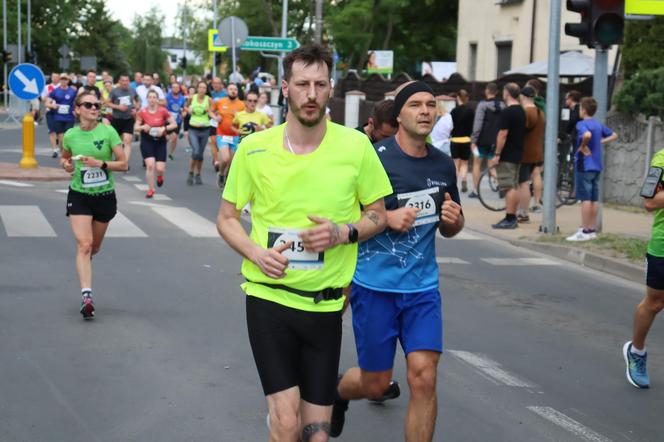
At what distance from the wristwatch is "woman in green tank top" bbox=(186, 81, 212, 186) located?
1642 centimetres

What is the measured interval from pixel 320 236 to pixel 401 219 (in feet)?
3.14

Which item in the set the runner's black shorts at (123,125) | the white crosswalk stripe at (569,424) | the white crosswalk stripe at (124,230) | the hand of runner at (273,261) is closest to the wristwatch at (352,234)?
the hand of runner at (273,261)

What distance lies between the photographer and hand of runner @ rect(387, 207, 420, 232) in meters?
5.27

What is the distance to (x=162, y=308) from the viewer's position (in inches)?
375

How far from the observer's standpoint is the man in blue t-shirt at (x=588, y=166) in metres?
14.9

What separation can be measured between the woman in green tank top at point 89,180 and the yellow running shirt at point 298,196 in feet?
Answer: 15.3

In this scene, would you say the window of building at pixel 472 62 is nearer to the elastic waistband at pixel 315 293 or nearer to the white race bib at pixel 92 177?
the white race bib at pixel 92 177

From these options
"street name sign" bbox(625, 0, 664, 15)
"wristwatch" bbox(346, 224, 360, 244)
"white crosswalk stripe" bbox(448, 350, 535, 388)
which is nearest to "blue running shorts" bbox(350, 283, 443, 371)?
"wristwatch" bbox(346, 224, 360, 244)

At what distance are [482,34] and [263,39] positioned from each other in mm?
13121

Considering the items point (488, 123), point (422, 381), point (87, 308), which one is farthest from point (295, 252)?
point (488, 123)

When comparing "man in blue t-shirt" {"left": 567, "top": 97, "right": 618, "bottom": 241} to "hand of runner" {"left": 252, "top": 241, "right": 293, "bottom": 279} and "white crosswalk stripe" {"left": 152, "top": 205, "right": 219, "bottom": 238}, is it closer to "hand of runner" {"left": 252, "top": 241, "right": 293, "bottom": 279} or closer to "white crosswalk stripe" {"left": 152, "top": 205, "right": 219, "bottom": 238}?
"white crosswalk stripe" {"left": 152, "top": 205, "right": 219, "bottom": 238}

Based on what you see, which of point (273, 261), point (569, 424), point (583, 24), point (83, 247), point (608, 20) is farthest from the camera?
point (583, 24)

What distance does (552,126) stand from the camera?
15.5 meters

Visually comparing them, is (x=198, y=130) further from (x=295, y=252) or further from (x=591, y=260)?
(x=295, y=252)
